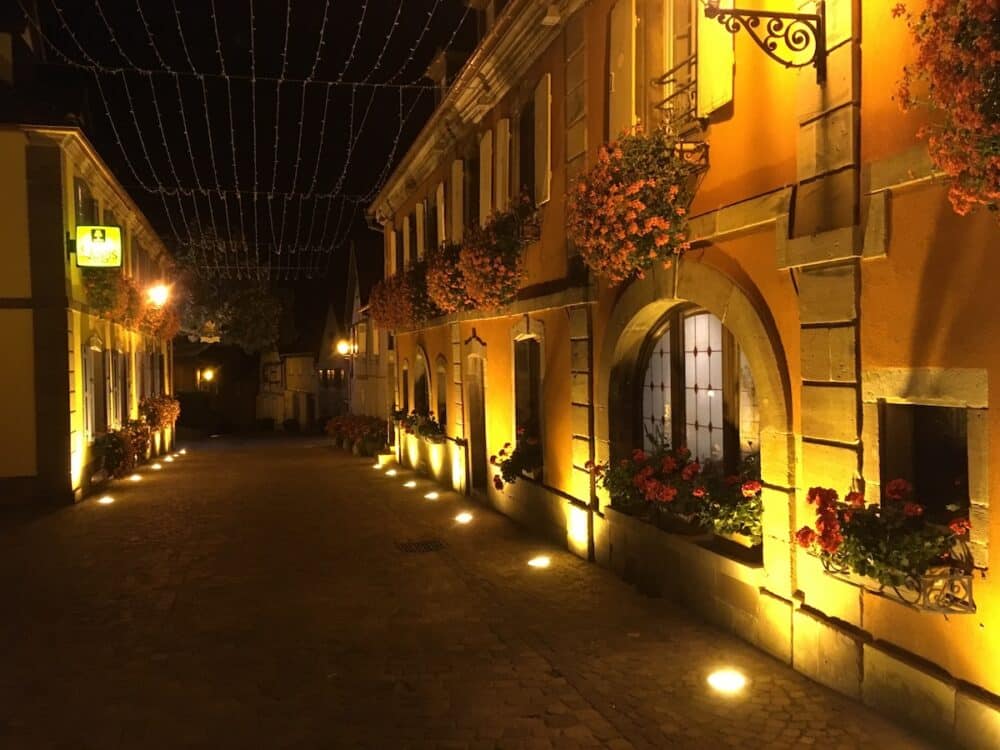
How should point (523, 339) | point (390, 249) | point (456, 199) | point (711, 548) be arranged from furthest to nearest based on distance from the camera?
point (390, 249), point (456, 199), point (523, 339), point (711, 548)

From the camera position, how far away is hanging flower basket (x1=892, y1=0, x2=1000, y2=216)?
333 centimetres

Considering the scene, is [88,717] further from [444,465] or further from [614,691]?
[444,465]

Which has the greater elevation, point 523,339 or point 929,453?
point 523,339

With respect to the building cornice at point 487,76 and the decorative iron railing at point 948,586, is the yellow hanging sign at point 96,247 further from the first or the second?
the decorative iron railing at point 948,586

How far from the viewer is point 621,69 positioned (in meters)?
7.84

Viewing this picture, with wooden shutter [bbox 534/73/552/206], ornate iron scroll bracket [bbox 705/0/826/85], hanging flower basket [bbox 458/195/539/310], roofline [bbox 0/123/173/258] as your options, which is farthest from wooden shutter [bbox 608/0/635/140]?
roofline [bbox 0/123/173/258]

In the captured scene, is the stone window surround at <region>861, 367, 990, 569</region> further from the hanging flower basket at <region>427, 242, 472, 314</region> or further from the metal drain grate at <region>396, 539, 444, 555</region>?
the hanging flower basket at <region>427, 242, 472, 314</region>

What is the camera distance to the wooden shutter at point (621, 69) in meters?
7.62

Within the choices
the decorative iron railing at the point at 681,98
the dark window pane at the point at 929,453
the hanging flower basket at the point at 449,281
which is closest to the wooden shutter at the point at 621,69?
the decorative iron railing at the point at 681,98

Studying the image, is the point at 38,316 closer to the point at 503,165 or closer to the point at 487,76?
the point at 503,165

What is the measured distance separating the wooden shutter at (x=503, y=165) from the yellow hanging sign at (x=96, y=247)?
701 cm

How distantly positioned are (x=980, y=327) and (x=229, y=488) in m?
14.8

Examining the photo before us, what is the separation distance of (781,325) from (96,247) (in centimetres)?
1237

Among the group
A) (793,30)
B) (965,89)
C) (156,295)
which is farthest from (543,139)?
(156,295)
